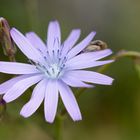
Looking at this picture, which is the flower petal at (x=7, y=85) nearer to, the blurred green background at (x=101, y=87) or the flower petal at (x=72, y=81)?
the flower petal at (x=72, y=81)

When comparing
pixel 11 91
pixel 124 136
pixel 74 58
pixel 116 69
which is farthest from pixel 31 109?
pixel 116 69

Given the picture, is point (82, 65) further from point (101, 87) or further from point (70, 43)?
point (101, 87)

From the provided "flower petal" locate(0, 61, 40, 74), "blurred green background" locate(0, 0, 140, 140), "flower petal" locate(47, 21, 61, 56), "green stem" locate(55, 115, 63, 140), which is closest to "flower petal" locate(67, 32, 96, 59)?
"flower petal" locate(47, 21, 61, 56)

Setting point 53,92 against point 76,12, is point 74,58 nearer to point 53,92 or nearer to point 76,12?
point 53,92

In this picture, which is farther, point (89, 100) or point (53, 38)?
point (89, 100)

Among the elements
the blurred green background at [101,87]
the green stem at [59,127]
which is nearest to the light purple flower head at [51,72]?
→ the green stem at [59,127]

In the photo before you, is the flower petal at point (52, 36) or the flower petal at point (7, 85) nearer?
the flower petal at point (7, 85)

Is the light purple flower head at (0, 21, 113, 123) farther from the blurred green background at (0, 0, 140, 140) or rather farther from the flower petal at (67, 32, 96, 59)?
the blurred green background at (0, 0, 140, 140)
